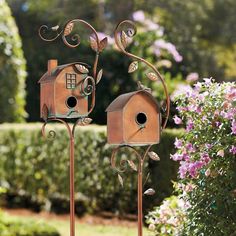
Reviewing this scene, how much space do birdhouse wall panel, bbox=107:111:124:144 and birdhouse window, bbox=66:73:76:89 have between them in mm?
344

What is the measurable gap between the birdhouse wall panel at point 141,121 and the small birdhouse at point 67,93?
419 mm

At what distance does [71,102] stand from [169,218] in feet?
4.70

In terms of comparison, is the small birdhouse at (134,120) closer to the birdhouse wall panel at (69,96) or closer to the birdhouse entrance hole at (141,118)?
the birdhouse entrance hole at (141,118)

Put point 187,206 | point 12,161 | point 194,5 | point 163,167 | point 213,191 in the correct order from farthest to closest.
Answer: point 194,5 < point 12,161 < point 163,167 < point 187,206 < point 213,191

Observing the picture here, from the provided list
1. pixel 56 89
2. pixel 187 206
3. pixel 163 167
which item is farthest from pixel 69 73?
pixel 163 167

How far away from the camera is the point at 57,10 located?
54.6 ft

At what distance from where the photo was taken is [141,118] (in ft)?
15.2

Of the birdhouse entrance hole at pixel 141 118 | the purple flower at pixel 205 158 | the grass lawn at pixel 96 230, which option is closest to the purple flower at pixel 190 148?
the purple flower at pixel 205 158

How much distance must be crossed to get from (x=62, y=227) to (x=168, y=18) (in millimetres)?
10462

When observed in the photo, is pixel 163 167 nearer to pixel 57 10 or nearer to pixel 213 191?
pixel 213 191

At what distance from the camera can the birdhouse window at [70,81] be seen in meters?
4.80

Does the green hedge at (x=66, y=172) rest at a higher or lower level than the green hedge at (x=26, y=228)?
higher

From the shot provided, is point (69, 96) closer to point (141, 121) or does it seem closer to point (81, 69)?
point (81, 69)

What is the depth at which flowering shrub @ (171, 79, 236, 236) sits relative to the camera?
4.47 metres
